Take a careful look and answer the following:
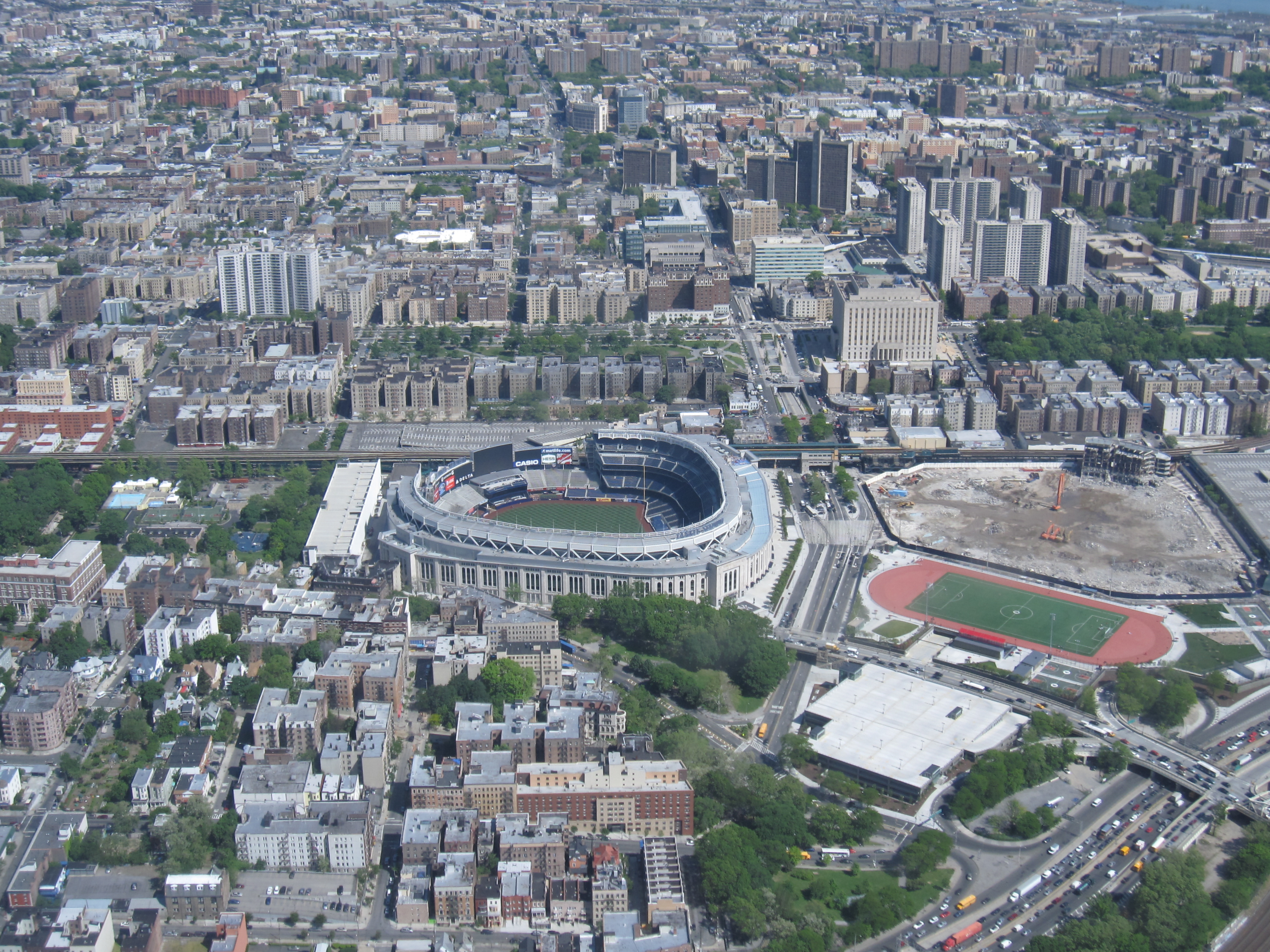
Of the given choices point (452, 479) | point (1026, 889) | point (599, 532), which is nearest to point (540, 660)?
point (599, 532)

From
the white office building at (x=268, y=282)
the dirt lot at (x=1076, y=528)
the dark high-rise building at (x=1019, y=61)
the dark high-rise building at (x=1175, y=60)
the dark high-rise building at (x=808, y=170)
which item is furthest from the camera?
the dark high-rise building at (x=1175, y=60)

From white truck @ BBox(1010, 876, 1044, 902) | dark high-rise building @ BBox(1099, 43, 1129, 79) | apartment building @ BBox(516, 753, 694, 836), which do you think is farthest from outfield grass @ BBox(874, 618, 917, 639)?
dark high-rise building @ BBox(1099, 43, 1129, 79)

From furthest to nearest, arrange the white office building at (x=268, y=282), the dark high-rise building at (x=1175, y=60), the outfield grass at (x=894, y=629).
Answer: the dark high-rise building at (x=1175, y=60) → the white office building at (x=268, y=282) → the outfield grass at (x=894, y=629)

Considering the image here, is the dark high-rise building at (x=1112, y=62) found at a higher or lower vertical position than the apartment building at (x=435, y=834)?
higher

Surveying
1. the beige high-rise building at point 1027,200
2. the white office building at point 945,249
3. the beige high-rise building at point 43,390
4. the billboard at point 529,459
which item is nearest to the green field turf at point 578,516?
the billboard at point 529,459

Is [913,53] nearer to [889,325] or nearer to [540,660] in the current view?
[889,325]

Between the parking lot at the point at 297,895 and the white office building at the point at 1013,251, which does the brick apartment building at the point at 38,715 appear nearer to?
the parking lot at the point at 297,895
